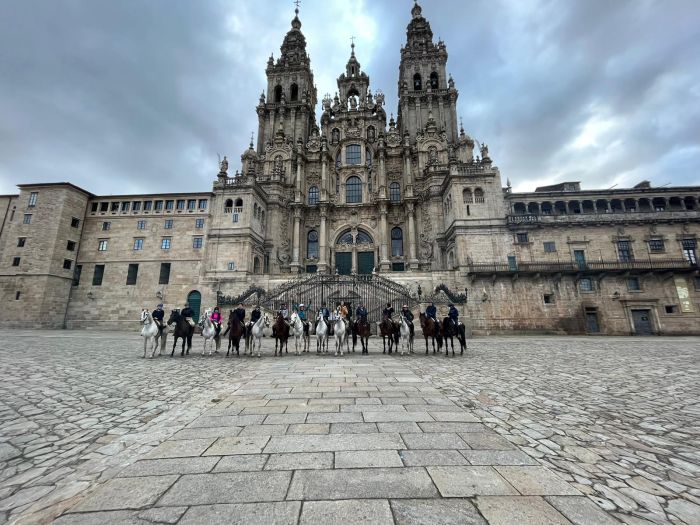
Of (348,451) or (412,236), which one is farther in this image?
(412,236)

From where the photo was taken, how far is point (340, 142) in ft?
134

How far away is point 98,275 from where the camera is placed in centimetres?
3122

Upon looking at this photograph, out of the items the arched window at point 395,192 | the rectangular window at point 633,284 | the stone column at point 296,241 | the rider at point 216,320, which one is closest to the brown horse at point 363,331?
the rider at point 216,320

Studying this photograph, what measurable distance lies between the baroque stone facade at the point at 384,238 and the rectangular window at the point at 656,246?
11cm

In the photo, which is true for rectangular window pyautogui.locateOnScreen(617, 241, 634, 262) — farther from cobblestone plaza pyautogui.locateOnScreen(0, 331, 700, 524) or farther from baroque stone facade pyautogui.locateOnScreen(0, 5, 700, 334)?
cobblestone plaza pyautogui.locateOnScreen(0, 331, 700, 524)

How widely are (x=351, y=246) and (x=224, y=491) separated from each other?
116ft

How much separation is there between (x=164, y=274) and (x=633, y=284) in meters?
45.8

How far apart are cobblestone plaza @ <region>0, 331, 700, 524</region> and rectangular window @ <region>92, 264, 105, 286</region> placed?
30.6m

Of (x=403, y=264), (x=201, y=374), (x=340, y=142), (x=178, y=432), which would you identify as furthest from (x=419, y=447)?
(x=340, y=142)

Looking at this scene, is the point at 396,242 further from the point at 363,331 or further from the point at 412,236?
the point at 363,331

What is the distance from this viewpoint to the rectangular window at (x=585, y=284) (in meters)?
26.8

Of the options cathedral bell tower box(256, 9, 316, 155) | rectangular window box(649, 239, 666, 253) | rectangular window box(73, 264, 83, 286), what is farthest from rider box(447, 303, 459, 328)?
rectangular window box(73, 264, 83, 286)

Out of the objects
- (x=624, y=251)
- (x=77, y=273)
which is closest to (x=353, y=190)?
(x=624, y=251)

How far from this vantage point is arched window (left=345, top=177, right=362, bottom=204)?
1555 inches
